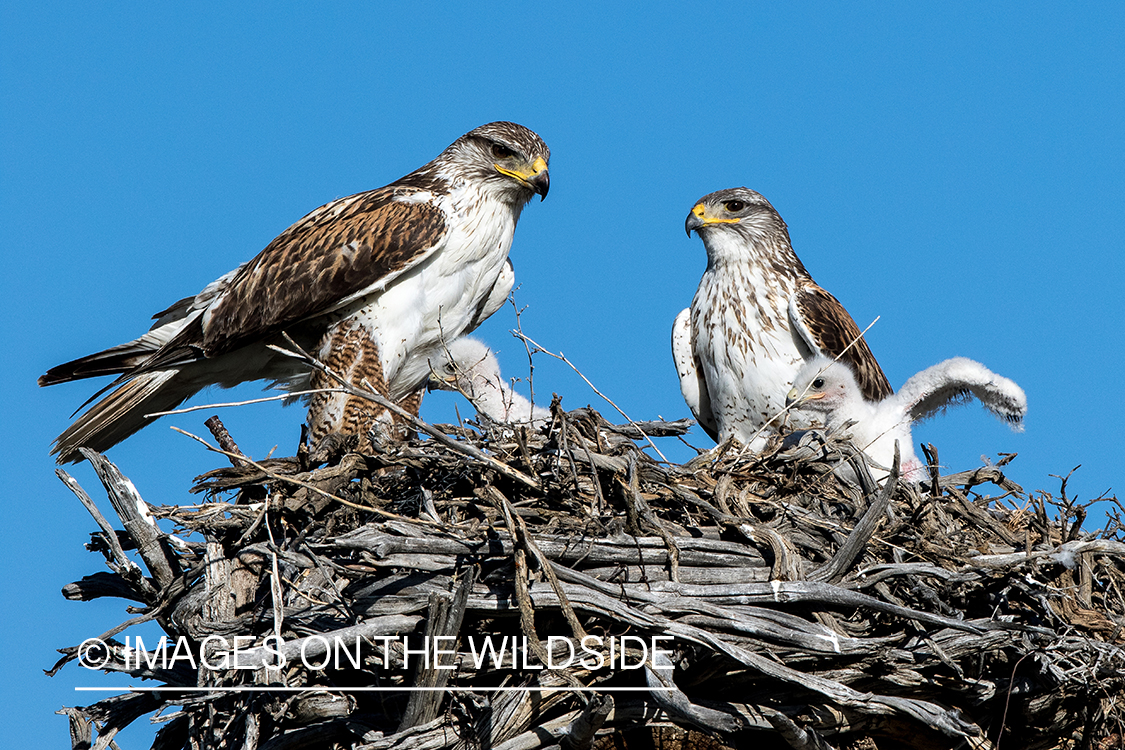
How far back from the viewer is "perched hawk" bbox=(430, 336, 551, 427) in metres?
6.50

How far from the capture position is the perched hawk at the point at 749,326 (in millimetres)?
6910

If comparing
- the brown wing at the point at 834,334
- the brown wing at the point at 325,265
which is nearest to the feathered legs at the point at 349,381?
the brown wing at the point at 325,265

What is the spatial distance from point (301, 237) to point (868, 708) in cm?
405

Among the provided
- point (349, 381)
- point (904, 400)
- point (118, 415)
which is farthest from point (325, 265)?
point (904, 400)

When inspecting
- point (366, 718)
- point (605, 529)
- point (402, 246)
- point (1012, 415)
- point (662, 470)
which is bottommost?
point (366, 718)

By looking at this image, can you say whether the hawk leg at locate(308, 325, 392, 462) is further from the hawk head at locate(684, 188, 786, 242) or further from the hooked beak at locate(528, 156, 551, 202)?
the hawk head at locate(684, 188, 786, 242)

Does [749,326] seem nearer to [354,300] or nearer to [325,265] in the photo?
[354,300]

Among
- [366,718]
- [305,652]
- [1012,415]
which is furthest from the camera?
[1012,415]

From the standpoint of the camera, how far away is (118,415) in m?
6.73

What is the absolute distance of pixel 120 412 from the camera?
265 inches

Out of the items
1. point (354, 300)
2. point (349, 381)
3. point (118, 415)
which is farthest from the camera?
point (118, 415)

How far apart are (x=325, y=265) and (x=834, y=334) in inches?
114

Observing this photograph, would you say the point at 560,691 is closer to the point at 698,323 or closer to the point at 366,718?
the point at 366,718

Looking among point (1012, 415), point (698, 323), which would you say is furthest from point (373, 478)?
point (1012, 415)
